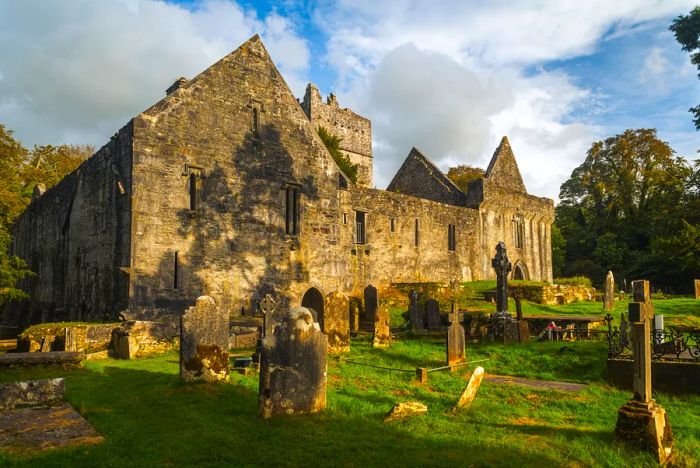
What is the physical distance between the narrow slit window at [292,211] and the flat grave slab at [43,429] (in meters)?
13.6

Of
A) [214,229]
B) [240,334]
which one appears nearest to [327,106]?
[214,229]

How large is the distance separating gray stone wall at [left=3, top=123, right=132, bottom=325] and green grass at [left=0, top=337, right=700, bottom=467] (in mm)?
6028

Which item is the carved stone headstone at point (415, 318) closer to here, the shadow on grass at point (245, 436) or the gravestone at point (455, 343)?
the gravestone at point (455, 343)

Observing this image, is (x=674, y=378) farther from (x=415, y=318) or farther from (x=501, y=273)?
(x=415, y=318)

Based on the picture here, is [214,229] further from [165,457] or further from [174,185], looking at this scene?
[165,457]

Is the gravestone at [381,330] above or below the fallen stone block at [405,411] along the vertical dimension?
above

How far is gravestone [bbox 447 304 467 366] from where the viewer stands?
12555mm

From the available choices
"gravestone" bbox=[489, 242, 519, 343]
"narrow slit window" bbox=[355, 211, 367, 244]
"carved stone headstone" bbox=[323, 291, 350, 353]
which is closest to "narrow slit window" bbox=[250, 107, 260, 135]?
"narrow slit window" bbox=[355, 211, 367, 244]

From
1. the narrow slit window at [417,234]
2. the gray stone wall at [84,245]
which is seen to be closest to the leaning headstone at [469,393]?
the gray stone wall at [84,245]

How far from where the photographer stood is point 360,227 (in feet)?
89.8

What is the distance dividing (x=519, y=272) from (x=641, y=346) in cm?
3061

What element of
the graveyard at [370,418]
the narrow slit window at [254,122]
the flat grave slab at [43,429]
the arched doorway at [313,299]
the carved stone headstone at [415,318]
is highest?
the narrow slit window at [254,122]

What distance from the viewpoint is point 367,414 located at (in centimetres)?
793

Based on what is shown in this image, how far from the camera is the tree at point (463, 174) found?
52.6 m
